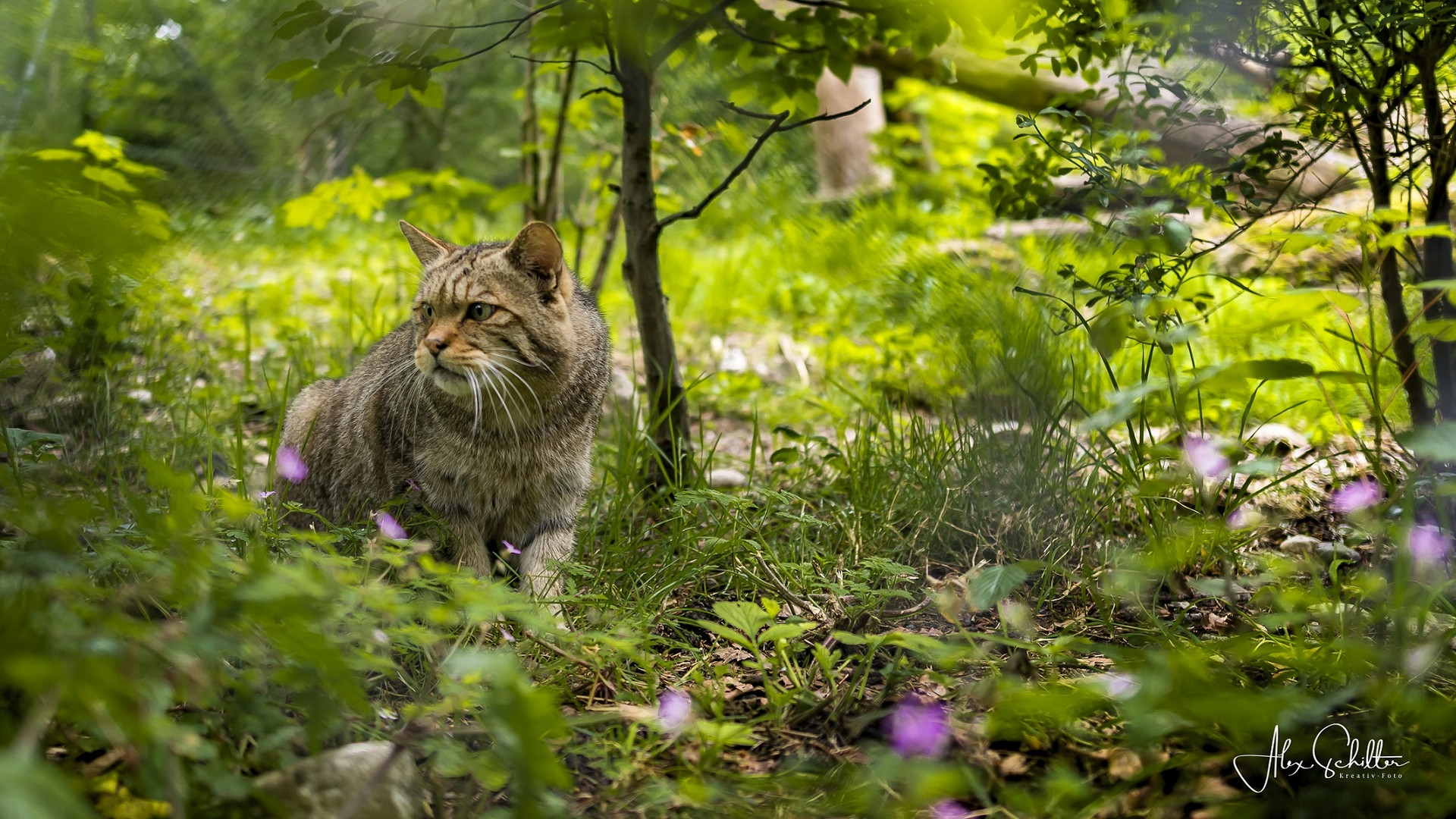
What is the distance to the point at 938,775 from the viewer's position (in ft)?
4.00

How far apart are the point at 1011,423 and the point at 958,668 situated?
1138 mm

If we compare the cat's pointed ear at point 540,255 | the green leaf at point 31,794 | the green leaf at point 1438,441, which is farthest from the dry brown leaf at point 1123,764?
the cat's pointed ear at point 540,255

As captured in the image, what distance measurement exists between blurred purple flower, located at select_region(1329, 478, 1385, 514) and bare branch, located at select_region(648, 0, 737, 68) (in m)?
1.81

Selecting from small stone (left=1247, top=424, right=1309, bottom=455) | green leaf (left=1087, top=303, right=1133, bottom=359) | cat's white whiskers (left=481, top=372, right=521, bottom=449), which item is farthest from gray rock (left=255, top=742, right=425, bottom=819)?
small stone (left=1247, top=424, right=1309, bottom=455)

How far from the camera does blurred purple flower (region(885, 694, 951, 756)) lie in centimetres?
151

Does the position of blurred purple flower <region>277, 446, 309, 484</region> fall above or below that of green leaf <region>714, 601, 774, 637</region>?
below

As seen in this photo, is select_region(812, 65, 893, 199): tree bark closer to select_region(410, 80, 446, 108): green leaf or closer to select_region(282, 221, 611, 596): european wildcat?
select_region(282, 221, 611, 596): european wildcat

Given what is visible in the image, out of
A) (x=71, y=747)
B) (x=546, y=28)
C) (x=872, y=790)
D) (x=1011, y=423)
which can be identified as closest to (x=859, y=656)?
(x=872, y=790)

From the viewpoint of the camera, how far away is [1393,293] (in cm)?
235

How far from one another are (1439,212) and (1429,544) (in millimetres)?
917

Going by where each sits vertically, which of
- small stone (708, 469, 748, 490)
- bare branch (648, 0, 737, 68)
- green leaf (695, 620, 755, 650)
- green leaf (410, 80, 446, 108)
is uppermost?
bare branch (648, 0, 737, 68)

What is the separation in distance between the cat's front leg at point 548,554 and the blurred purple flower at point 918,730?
0.94 metres

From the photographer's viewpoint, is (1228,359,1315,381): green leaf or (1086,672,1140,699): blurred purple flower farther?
(1086,672,1140,699): blurred purple flower

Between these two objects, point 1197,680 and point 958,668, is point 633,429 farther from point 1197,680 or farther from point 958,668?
point 1197,680
